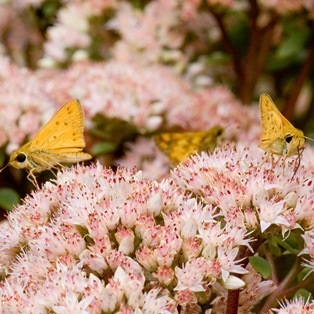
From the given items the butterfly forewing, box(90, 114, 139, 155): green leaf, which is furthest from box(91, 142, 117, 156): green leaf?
the butterfly forewing

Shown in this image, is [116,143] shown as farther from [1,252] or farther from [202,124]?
[1,252]

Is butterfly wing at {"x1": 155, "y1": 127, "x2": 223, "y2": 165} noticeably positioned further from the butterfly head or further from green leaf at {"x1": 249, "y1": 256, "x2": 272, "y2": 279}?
green leaf at {"x1": 249, "y1": 256, "x2": 272, "y2": 279}

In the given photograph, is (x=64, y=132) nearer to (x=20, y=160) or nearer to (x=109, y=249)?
(x=20, y=160)

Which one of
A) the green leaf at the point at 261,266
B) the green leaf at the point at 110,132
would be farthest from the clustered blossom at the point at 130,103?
the green leaf at the point at 261,266

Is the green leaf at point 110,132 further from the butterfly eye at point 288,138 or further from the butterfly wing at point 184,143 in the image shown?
the butterfly eye at point 288,138

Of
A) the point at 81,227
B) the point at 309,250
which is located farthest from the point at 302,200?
the point at 81,227

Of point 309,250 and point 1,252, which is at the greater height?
point 1,252

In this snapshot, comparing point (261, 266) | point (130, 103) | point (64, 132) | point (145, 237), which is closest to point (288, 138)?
point (261, 266)
